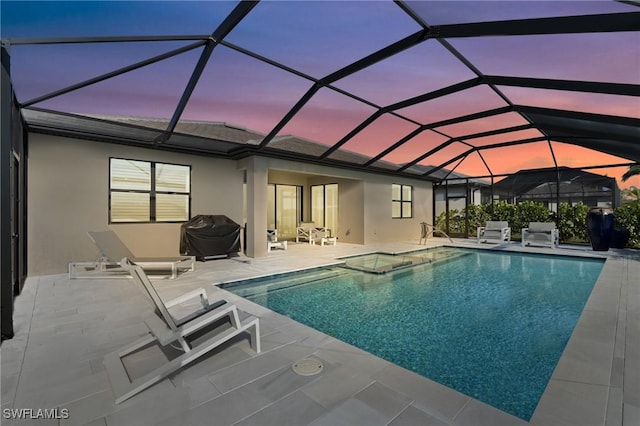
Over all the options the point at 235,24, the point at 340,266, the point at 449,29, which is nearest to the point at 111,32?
the point at 235,24

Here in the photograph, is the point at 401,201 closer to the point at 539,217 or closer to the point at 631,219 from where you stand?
the point at 539,217

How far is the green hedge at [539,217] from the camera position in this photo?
34.0 feet

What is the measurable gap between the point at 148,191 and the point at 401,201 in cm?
981

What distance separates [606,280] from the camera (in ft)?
19.1

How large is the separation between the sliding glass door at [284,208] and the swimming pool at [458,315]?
586 cm

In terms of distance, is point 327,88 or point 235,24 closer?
point 235,24

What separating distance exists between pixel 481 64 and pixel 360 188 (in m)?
6.93

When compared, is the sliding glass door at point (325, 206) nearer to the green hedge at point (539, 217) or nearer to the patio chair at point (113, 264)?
the green hedge at point (539, 217)

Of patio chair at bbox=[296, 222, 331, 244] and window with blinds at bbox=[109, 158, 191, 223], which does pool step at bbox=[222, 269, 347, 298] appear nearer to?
window with blinds at bbox=[109, 158, 191, 223]

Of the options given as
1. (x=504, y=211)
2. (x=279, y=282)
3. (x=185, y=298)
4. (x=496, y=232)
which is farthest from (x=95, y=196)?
(x=504, y=211)

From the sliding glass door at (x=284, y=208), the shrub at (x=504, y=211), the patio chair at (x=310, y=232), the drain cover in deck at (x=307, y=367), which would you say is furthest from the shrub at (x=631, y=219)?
the drain cover in deck at (x=307, y=367)

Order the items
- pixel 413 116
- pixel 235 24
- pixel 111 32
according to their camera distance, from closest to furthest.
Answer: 1. pixel 111 32
2. pixel 235 24
3. pixel 413 116

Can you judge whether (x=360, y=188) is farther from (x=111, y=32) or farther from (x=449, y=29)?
(x=111, y=32)

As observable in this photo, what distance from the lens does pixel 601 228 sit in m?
9.80
